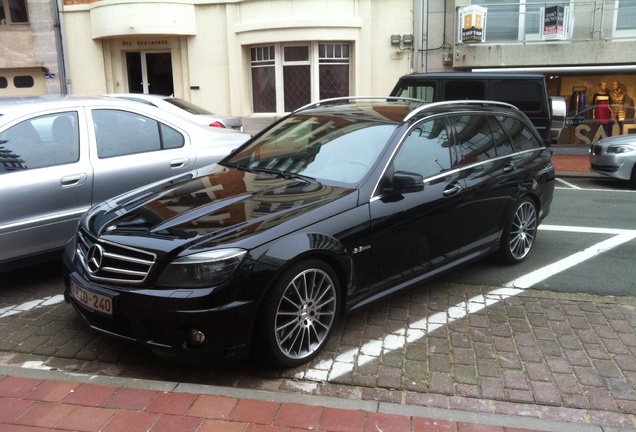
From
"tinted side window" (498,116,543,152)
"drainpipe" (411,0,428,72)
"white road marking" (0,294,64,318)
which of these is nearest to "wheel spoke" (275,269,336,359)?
"white road marking" (0,294,64,318)

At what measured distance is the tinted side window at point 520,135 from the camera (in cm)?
564

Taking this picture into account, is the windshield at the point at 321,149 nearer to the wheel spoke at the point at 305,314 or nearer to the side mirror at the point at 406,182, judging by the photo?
the side mirror at the point at 406,182

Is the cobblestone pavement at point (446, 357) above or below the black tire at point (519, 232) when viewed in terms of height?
below

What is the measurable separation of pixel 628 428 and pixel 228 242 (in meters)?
2.40

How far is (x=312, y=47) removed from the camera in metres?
16.4

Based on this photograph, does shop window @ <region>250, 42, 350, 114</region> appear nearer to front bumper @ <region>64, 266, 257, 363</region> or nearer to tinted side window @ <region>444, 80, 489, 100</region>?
tinted side window @ <region>444, 80, 489, 100</region>

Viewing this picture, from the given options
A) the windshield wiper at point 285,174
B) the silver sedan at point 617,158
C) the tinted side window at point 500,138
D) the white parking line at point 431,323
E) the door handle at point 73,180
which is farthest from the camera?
the silver sedan at point 617,158

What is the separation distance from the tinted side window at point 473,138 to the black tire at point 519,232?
0.64m

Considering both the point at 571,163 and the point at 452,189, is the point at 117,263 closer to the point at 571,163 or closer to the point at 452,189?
the point at 452,189

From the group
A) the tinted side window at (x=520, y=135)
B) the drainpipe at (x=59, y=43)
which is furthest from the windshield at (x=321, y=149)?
the drainpipe at (x=59, y=43)

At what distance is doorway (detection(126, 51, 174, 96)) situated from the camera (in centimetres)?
1814

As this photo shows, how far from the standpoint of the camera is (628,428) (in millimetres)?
3080

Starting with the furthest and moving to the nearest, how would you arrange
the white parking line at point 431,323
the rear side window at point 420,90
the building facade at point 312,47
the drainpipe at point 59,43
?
the drainpipe at point 59,43 < the building facade at point 312,47 < the rear side window at point 420,90 < the white parking line at point 431,323

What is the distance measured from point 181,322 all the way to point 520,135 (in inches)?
158
